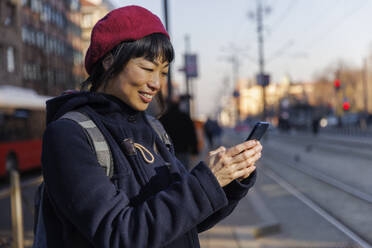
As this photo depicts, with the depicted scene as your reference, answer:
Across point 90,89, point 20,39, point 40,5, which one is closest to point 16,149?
point 90,89

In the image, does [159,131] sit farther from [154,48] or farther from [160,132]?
[154,48]

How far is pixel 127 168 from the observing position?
4.55 feet

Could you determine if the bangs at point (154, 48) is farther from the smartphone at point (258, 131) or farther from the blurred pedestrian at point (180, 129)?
the blurred pedestrian at point (180, 129)

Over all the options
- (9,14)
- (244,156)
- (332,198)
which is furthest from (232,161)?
(9,14)

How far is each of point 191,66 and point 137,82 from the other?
1289 cm

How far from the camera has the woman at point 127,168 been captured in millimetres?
1258

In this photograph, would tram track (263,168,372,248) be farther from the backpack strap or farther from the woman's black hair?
the woman's black hair

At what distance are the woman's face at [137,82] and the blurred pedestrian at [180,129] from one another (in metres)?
5.91

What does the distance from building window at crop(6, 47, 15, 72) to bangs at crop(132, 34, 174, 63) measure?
34870 millimetres

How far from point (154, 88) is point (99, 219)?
48cm

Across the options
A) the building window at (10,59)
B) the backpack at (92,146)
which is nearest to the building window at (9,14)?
the building window at (10,59)

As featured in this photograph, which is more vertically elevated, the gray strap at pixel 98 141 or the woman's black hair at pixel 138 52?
the woman's black hair at pixel 138 52

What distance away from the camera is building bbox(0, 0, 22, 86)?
33.0m

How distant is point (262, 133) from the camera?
1.50 meters
